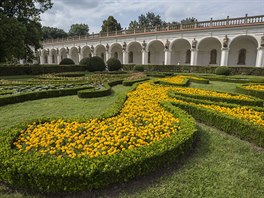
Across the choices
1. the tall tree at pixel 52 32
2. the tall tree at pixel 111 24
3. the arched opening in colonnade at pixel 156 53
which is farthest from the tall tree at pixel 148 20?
the arched opening in colonnade at pixel 156 53

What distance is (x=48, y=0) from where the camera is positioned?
23.8m

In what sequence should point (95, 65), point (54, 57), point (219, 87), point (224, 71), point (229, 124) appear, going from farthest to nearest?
point (54, 57)
point (95, 65)
point (224, 71)
point (219, 87)
point (229, 124)

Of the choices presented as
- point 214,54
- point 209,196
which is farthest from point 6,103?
point 214,54

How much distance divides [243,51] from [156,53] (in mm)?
13580

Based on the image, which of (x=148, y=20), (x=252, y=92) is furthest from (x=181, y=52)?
(x=148, y=20)

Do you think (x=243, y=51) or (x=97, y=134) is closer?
(x=97, y=134)

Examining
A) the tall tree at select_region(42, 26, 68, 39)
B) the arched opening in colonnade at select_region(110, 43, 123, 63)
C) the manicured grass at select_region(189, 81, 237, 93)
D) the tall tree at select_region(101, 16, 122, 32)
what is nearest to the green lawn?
the manicured grass at select_region(189, 81, 237, 93)

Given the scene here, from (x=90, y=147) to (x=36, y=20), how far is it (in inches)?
944

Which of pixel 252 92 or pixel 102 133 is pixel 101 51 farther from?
pixel 102 133

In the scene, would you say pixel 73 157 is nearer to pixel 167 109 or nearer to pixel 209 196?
pixel 209 196

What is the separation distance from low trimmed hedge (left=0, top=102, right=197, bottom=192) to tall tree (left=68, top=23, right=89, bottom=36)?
82665 millimetres

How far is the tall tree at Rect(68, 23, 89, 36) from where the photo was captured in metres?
80.3

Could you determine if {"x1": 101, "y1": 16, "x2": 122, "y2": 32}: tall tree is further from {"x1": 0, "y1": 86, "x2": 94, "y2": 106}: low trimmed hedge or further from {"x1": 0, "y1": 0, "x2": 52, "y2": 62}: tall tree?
{"x1": 0, "y1": 86, "x2": 94, "y2": 106}: low trimmed hedge

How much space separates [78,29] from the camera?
80.5 m
